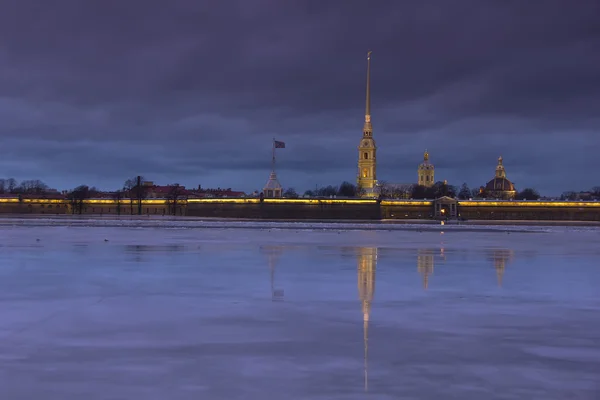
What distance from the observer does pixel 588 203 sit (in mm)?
138375

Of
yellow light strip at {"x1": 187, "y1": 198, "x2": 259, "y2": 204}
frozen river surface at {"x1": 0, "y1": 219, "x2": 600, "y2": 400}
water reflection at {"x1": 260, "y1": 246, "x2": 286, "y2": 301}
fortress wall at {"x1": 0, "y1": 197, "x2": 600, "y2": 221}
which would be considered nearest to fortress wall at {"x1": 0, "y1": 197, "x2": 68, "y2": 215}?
yellow light strip at {"x1": 187, "y1": 198, "x2": 259, "y2": 204}

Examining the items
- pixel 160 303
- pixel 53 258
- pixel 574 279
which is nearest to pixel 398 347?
pixel 160 303

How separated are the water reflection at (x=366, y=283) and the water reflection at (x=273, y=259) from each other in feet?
6.05

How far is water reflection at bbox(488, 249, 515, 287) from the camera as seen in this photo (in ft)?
70.5

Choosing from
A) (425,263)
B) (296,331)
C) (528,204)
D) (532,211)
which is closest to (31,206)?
(528,204)

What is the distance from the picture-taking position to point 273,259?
83.8 feet

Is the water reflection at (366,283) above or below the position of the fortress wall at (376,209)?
below

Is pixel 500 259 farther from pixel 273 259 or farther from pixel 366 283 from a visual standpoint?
pixel 366 283

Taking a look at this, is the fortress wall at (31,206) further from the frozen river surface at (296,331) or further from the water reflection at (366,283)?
the frozen river surface at (296,331)

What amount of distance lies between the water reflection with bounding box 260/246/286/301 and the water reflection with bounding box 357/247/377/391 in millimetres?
1845

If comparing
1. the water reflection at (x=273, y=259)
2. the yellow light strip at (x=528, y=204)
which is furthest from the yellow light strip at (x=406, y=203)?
the water reflection at (x=273, y=259)

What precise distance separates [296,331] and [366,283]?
6.77m

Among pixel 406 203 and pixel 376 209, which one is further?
pixel 406 203

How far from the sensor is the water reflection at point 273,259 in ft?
53.5
